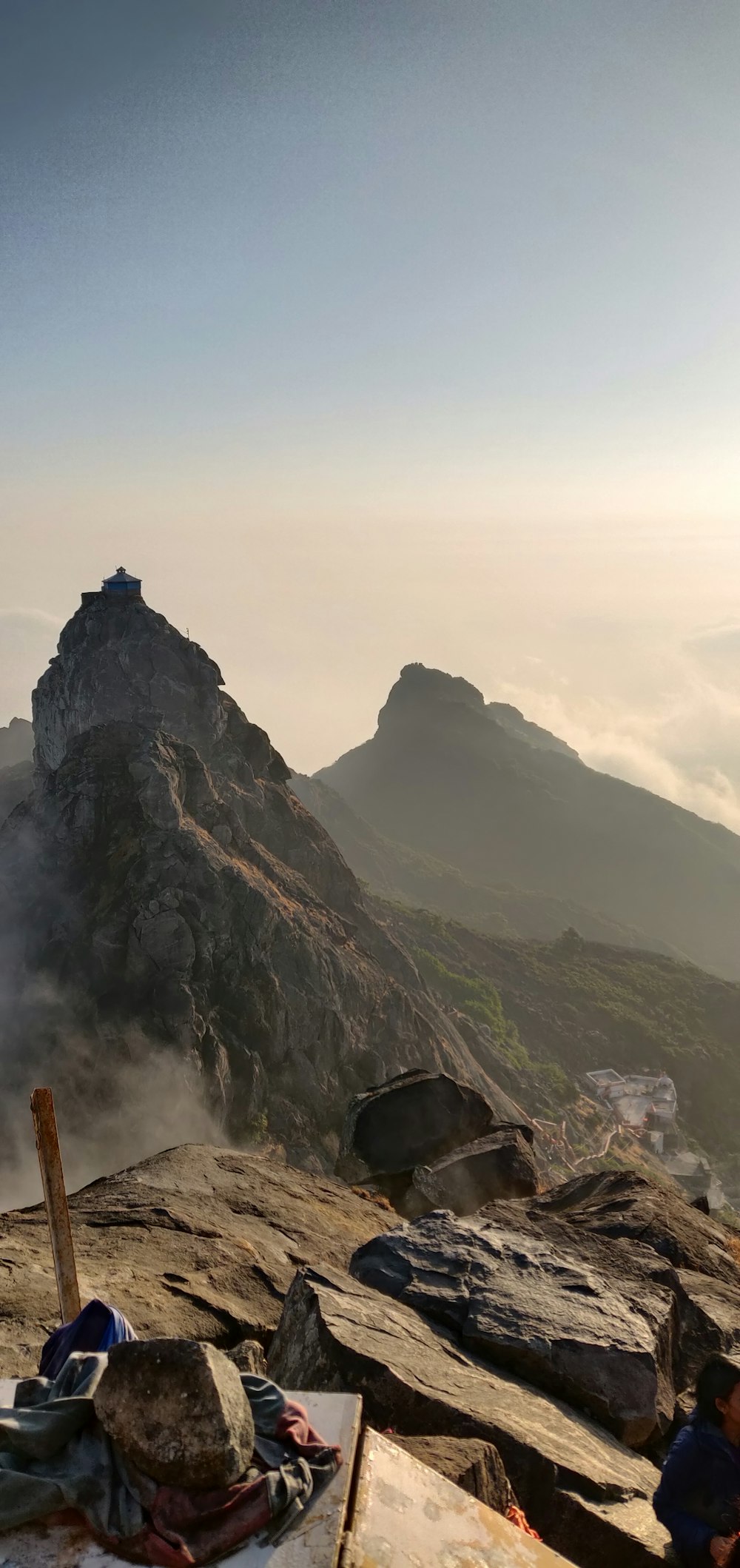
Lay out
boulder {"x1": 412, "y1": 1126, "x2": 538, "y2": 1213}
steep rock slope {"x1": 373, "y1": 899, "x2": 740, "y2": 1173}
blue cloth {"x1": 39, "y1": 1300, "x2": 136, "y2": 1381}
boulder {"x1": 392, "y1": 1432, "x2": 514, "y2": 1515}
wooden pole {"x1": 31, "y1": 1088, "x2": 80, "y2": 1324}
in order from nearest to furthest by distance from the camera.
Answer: blue cloth {"x1": 39, "y1": 1300, "x2": 136, "y2": 1381} → boulder {"x1": 392, "y1": 1432, "x2": 514, "y2": 1515} → wooden pole {"x1": 31, "y1": 1088, "x2": 80, "y2": 1324} → boulder {"x1": 412, "y1": 1126, "x2": 538, "y2": 1213} → steep rock slope {"x1": 373, "y1": 899, "x2": 740, "y2": 1173}

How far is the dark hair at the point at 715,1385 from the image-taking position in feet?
13.5

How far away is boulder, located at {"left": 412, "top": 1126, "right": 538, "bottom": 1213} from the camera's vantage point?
12953 millimetres

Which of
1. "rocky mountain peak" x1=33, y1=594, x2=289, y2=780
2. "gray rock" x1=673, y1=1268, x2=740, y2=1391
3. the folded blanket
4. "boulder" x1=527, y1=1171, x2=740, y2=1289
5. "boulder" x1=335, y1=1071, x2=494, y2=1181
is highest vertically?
"rocky mountain peak" x1=33, y1=594, x2=289, y2=780

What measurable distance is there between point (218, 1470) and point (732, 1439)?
255cm

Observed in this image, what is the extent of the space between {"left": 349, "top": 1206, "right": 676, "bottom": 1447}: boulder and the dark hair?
95.8 inches

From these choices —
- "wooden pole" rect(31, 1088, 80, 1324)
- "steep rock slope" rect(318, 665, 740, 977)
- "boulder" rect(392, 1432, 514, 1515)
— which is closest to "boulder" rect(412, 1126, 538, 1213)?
"wooden pole" rect(31, 1088, 80, 1324)

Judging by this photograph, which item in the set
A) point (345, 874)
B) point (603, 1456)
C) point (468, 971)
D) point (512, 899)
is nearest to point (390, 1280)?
point (603, 1456)

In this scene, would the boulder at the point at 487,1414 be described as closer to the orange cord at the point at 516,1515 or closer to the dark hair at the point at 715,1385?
the orange cord at the point at 516,1515

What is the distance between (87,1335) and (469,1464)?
2032mm

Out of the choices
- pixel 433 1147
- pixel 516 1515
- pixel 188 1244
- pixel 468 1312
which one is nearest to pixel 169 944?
pixel 433 1147

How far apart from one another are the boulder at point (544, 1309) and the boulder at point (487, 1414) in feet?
0.70

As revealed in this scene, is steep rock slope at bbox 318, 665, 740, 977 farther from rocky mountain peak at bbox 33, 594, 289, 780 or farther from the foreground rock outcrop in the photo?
the foreground rock outcrop

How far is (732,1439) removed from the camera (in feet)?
13.7

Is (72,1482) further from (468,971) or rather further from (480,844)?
(480,844)
